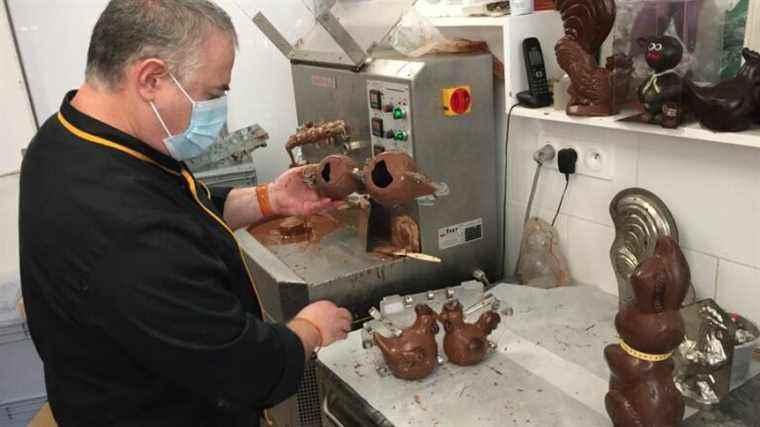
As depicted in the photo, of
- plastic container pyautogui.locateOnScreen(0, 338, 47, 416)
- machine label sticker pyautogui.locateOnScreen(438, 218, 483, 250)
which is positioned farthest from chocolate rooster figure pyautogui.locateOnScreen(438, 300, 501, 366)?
plastic container pyautogui.locateOnScreen(0, 338, 47, 416)

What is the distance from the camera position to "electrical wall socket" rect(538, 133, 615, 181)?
1.51m

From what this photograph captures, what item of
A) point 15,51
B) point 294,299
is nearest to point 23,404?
point 15,51

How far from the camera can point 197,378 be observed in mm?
932

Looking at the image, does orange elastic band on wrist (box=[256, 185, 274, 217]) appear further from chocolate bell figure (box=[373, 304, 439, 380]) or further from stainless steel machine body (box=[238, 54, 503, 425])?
chocolate bell figure (box=[373, 304, 439, 380])

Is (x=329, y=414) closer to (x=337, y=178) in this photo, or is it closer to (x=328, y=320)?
(x=328, y=320)

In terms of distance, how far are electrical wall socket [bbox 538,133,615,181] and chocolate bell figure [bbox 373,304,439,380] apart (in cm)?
62

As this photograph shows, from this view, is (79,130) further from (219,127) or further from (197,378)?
(197,378)

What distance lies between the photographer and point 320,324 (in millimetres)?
1177

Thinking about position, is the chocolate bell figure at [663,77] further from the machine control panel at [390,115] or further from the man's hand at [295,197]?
the man's hand at [295,197]

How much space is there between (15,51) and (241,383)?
1.84 m

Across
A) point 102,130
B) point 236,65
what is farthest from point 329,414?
point 236,65

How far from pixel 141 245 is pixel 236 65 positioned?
5.73 feet

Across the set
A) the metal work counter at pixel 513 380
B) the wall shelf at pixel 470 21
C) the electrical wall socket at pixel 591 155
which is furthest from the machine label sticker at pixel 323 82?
the metal work counter at pixel 513 380

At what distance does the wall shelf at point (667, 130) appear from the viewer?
3.53 ft
